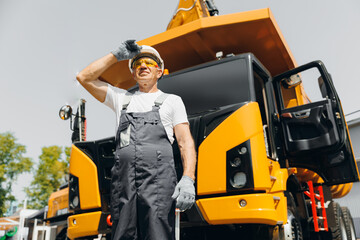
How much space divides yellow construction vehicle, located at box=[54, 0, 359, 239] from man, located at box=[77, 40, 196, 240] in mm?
710

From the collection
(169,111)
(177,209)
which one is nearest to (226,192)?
(177,209)

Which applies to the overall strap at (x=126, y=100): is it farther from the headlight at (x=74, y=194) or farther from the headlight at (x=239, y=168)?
the headlight at (x=74, y=194)

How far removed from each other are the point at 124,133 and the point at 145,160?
0.31m

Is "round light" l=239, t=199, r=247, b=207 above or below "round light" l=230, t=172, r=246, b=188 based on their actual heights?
below

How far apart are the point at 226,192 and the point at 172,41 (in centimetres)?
209

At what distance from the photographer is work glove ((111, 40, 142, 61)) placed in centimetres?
264

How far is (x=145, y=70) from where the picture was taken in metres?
2.67

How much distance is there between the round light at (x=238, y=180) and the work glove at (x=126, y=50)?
4.67 ft

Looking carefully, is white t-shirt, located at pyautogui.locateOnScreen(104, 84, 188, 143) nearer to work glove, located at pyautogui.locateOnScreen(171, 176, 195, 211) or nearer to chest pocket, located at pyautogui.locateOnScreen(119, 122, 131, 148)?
chest pocket, located at pyautogui.locateOnScreen(119, 122, 131, 148)

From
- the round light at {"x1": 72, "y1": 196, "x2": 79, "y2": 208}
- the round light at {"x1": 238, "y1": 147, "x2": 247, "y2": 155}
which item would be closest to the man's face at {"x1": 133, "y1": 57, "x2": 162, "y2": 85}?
the round light at {"x1": 238, "y1": 147, "x2": 247, "y2": 155}

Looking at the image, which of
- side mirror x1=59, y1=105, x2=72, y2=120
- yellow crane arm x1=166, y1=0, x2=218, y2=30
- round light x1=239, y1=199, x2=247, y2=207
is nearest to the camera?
round light x1=239, y1=199, x2=247, y2=207

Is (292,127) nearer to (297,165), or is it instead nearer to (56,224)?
(297,165)

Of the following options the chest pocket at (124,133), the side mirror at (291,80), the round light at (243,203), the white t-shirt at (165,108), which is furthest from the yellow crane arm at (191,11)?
the round light at (243,203)

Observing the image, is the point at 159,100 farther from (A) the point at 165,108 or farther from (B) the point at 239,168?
(B) the point at 239,168
